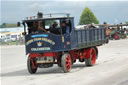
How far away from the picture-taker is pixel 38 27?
49.4ft

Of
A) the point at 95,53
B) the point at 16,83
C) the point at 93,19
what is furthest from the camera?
the point at 93,19

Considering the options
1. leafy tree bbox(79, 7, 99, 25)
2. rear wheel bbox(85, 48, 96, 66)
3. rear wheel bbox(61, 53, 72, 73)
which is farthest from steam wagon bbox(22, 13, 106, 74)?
leafy tree bbox(79, 7, 99, 25)

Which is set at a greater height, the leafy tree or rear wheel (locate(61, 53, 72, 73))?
rear wheel (locate(61, 53, 72, 73))

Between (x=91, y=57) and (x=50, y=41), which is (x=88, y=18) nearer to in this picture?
(x=91, y=57)

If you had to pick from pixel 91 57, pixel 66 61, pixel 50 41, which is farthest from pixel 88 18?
pixel 50 41

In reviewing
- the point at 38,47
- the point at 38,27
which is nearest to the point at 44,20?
the point at 38,27

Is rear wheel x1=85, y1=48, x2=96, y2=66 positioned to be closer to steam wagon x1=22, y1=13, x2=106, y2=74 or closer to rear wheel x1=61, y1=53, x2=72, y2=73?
steam wagon x1=22, y1=13, x2=106, y2=74

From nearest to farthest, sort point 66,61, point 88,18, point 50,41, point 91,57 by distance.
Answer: point 50,41, point 66,61, point 91,57, point 88,18

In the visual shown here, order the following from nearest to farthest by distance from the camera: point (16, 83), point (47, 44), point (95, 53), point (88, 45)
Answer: point (16, 83)
point (47, 44)
point (88, 45)
point (95, 53)

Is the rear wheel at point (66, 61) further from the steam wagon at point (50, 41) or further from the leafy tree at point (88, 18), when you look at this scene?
the leafy tree at point (88, 18)

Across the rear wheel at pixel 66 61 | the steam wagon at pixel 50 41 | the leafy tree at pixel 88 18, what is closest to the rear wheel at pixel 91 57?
the steam wagon at pixel 50 41

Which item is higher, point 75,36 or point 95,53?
point 75,36

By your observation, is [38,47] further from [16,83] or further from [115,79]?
[115,79]

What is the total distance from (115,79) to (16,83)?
3.53 metres
